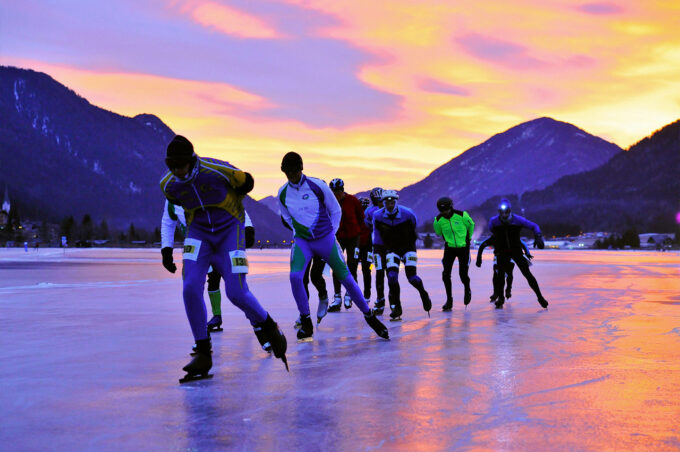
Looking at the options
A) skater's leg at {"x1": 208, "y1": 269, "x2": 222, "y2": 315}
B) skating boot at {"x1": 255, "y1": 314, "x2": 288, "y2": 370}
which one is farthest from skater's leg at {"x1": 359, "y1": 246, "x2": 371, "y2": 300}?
skating boot at {"x1": 255, "y1": 314, "x2": 288, "y2": 370}

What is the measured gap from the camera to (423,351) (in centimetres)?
693

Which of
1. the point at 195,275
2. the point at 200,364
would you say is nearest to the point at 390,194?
the point at 195,275

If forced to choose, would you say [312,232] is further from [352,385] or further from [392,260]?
[352,385]

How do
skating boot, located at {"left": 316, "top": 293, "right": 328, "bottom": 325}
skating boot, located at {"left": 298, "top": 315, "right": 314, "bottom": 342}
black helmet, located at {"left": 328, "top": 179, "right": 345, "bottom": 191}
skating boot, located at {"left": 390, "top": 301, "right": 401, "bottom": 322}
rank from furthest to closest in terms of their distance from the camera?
black helmet, located at {"left": 328, "top": 179, "right": 345, "bottom": 191}, skating boot, located at {"left": 390, "top": 301, "right": 401, "bottom": 322}, skating boot, located at {"left": 316, "top": 293, "right": 328, "bottom": 325}, skating boot, located at {"left": 298, "top": 315, "right": 314, "bottom": 342}

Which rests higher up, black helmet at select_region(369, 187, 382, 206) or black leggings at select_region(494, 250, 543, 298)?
black helmet at select_region(369, 187, 382, 206)

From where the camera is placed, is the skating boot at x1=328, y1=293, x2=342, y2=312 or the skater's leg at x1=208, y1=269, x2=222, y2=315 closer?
the skater's leg at x1=208, y1=269, x2=222, y2=315

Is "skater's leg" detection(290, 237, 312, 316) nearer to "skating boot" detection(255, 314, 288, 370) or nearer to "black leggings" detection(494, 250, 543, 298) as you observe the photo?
"skating boot" detection(255, 314, 288, 370)

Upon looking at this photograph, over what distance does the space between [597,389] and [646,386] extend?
401 millimetres

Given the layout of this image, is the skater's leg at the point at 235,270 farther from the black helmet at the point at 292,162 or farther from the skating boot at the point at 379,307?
the skating boot at the point at 379,307

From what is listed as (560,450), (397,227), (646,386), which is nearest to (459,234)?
(397,227)

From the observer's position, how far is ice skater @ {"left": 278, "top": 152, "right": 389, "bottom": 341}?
7.62m

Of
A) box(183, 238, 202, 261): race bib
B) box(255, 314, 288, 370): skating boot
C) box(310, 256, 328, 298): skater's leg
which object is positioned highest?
box(183, 238, 202, 261): race bib

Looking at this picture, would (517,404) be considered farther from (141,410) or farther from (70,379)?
(70,379)

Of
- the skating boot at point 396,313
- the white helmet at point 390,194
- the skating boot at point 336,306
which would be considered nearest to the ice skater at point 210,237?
the skating boot at point 396,313
